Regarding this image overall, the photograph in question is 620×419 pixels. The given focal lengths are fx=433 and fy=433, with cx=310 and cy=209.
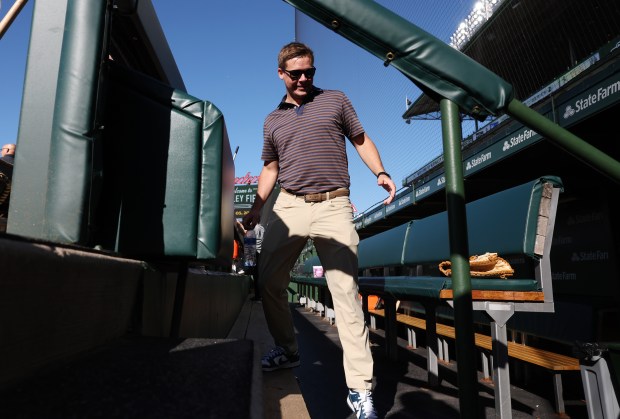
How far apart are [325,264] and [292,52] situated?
939 millimetres

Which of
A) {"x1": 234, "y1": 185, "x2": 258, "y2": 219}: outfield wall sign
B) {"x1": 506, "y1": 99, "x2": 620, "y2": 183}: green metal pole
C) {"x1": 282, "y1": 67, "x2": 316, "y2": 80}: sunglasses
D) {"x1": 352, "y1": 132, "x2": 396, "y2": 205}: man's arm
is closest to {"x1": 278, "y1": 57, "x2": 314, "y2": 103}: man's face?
{"x1": 282, "y1": 67, "x2": 316, "y2": 80}: sunglasses

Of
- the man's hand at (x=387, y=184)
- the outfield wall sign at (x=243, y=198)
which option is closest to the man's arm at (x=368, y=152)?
the man's hand at (x=387, y=184)

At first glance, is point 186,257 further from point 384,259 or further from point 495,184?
point 495,184

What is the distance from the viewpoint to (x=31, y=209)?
1169 millimetres

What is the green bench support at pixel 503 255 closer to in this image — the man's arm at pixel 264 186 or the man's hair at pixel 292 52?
the man's arm at pixel 264 186

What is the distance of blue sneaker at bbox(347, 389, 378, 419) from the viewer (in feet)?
5.18

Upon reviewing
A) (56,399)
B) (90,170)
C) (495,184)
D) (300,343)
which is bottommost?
(300,343)

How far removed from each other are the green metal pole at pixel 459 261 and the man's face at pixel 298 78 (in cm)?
120

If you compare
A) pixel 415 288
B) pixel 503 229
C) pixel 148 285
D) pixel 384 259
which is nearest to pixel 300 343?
pixel 384 259

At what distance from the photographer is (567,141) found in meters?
0.82

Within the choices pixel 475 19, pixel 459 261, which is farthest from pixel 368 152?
pixel 475 19

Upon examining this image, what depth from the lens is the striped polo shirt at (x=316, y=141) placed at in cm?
186

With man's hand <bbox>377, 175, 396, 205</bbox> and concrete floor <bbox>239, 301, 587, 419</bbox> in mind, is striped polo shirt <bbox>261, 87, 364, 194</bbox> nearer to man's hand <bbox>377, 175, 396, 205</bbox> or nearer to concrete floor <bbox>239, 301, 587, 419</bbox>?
man's hand <bbox>377, 175, 396, 205</bbox>

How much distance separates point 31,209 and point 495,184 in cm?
528
